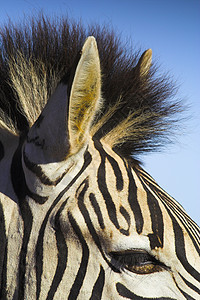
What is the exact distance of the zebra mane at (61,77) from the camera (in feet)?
9.89

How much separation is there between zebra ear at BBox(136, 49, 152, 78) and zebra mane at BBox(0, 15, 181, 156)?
4 centimetres

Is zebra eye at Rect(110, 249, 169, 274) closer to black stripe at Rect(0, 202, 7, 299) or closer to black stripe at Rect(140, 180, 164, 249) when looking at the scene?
black stripe at Rect(140, 180, 164, 249)

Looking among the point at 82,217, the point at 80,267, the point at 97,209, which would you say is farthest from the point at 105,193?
the point at 80,267

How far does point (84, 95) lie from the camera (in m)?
2.40

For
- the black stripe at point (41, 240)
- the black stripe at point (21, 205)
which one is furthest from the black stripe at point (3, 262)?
the black stripe at point (41, 240)

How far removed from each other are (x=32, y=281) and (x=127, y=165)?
110 centimetres

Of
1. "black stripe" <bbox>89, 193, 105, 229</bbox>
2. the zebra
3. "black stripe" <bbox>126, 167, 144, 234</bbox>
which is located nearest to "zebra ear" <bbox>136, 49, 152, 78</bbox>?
the zebra

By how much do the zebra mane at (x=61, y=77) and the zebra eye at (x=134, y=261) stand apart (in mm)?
1051

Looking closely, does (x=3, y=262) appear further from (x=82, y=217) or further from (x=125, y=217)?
(x=125, y=217)

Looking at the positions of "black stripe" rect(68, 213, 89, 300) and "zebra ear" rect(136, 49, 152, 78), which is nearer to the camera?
"black stripe" rect(68, 213, 89, 300)

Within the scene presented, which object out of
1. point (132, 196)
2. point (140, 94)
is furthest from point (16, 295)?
point (140, 94)

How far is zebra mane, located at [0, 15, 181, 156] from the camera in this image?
9.89 ft

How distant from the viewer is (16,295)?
2350mm

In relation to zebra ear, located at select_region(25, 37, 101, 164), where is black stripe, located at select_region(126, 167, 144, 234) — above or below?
below
